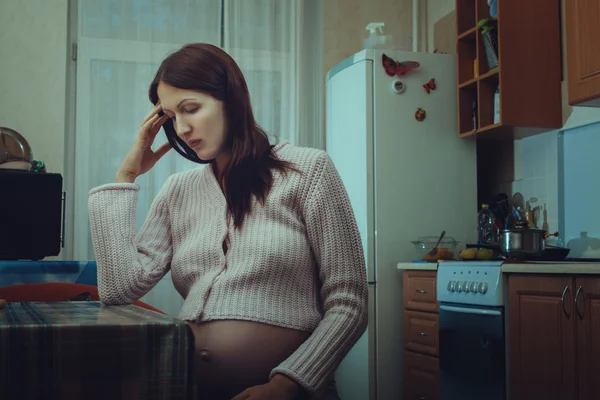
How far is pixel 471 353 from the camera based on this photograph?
2.84m

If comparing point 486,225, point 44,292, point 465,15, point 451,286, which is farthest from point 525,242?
point 44,292

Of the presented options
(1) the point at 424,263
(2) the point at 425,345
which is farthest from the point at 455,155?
(2) the point at 425,345

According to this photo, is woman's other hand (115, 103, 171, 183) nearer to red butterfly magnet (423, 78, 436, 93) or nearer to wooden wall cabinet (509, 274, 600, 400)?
wooden wall cabinet (509, 274, 600, 400)

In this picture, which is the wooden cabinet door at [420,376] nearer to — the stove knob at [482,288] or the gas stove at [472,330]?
the gas stove at [472,330]

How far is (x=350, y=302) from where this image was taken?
103cm

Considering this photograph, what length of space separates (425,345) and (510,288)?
2.39ft

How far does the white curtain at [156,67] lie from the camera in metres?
3.96

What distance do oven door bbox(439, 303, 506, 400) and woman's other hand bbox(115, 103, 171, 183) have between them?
185 cm

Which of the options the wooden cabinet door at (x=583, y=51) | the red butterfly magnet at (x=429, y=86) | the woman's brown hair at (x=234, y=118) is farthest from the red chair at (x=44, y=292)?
the red butterfly magnet at (x=429, y=86)

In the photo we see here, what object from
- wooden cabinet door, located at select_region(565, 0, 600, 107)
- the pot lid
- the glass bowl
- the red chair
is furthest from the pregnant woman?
the glass bowl

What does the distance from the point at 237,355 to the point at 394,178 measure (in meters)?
2.70

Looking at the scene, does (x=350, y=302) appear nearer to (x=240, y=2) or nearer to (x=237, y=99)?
(x=237, y=99)

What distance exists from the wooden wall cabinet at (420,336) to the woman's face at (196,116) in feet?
7.44

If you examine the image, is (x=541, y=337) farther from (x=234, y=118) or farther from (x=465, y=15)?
(x=465, y=15)
